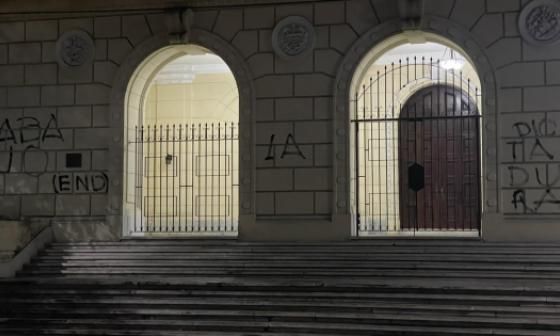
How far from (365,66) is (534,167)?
3815mm

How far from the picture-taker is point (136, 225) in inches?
619

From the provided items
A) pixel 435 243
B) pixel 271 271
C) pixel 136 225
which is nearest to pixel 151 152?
pixel 136 225

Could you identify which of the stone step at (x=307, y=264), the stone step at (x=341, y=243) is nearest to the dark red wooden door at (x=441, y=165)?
the stone step at (x=341, y=243)

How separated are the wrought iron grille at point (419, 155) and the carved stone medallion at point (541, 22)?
409cm

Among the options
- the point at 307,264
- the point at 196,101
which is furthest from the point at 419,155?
the point at 307,264

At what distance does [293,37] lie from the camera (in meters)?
14.7

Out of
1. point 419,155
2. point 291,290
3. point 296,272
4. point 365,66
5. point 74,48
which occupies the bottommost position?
point 291,290

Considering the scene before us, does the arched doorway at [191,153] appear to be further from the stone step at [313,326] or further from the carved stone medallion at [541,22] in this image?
the carved stone medallion at [541,22]

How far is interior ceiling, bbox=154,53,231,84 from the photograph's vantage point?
68.0ft

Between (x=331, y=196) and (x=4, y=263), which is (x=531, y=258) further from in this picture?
(x=4, y=263)

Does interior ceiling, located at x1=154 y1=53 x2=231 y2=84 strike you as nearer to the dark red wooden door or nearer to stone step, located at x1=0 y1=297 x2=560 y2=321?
the dark red wooden door

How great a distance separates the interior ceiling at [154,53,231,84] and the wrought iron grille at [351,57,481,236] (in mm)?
4349

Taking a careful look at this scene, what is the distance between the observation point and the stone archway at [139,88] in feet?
48.2

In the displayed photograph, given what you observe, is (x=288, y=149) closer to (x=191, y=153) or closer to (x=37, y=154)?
(x=37, y=154)
